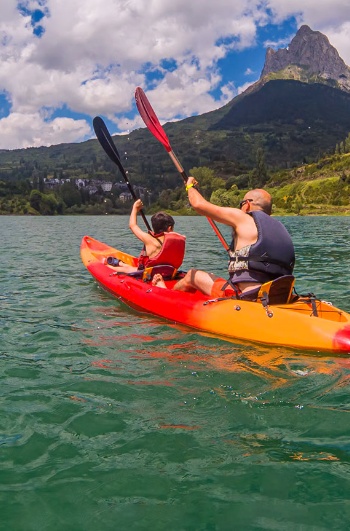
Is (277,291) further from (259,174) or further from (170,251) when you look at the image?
(259,174)

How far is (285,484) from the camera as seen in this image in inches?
128

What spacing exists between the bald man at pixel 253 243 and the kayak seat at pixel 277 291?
149 millimetres

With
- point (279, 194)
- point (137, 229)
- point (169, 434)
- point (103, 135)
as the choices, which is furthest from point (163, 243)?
point (279, 194)

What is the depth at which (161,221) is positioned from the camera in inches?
397

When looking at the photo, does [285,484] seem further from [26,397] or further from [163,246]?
[163,246]

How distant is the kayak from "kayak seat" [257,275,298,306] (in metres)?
0.12

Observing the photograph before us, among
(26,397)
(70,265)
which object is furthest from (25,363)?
(70,265)

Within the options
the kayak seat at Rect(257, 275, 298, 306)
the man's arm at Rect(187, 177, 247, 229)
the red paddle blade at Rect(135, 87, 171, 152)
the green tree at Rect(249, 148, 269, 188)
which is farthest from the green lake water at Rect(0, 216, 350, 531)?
the green tree at Rect(249, 148, 269, 188)

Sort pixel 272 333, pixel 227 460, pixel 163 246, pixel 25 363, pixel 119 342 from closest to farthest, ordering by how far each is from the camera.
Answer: pixel 227 460 → pixel 25 363 → pixel 272 333 → pixel 119 342 → pixel 163 246

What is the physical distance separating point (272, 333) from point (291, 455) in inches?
127

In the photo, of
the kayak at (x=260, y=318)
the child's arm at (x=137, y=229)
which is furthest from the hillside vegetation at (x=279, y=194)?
the kayak at (x=260, y=318)

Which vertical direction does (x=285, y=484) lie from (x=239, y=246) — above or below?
below

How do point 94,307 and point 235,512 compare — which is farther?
point 94,307

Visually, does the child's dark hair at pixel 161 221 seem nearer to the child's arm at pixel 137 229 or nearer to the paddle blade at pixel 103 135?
the child's arm at pixel 137 229
